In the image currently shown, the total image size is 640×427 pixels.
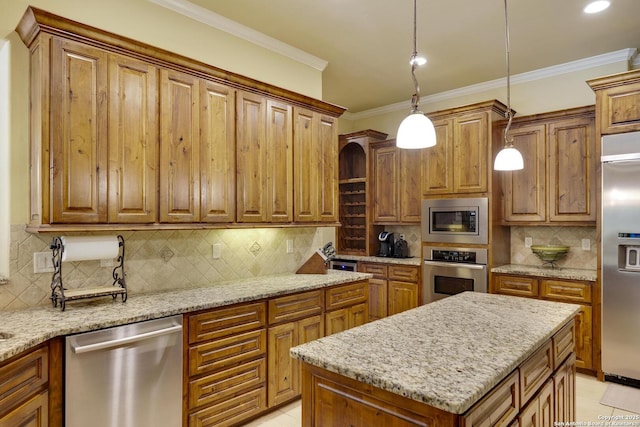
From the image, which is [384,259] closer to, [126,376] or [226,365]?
[226,365]

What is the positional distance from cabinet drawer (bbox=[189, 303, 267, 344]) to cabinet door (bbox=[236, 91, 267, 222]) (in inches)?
28.1

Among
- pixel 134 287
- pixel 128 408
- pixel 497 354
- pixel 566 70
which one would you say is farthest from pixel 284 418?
pixel 566 70

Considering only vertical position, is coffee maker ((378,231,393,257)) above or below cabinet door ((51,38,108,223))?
below

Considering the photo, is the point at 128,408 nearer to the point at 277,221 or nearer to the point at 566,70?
the point at 277,221

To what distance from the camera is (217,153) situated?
111 inches

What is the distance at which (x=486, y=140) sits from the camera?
4.07 meters

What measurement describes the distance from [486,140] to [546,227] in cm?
116

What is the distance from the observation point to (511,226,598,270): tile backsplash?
12.8ft

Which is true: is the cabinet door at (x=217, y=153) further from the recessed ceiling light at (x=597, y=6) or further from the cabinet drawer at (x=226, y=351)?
the recessed ceiling light at (x=597, y=6)

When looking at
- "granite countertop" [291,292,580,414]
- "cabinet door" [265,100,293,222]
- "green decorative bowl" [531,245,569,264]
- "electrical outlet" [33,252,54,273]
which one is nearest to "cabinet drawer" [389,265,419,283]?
"green decorative bowl" [531,245,569,264]

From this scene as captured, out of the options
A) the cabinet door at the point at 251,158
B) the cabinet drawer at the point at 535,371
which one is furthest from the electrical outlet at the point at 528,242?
the cabinet door at the point at 251,158

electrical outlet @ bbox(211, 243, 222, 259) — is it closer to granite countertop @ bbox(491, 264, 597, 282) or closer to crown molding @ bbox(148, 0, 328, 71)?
crown molding @ bbox(148, 0, 328, 71)

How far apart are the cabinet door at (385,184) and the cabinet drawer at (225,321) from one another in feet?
9.27

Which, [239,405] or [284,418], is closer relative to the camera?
[239,405]
